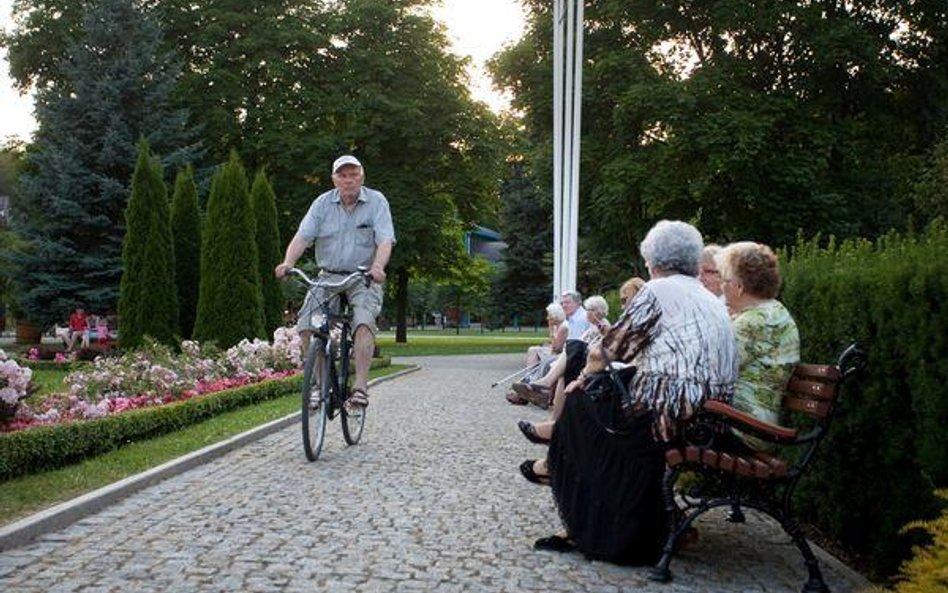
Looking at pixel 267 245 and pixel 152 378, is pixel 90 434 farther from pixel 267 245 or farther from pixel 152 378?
pixel 267 245

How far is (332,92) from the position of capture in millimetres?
34188

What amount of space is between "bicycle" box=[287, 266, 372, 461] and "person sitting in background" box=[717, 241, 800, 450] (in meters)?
3.40

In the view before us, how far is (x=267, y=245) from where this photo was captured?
74.7 feet

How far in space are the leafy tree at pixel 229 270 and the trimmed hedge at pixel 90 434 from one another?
834 centimetres

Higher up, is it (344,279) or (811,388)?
(344,279)

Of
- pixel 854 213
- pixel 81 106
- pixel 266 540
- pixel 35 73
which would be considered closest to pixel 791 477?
pixel 266 540

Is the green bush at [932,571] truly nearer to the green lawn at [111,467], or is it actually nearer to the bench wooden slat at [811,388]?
the bench wooden slat at [811,388]

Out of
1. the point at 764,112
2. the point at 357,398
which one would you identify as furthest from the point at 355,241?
the point at 764,112

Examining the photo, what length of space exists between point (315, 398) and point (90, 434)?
1612 millimetres

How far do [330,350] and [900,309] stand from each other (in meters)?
4.53

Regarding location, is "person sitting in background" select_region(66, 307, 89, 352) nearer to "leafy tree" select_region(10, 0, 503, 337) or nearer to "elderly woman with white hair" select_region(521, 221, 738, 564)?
"leafy tree" select_region(10, 0, 503, 337)

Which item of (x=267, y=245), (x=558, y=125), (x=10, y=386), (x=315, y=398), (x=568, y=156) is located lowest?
(x=315, y=398)

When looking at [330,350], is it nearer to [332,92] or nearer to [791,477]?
[791,477]

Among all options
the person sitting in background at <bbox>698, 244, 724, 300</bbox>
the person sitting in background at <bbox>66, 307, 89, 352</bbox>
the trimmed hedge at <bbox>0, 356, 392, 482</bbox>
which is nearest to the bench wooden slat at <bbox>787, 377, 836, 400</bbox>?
the person sitting in background at <bbox>698, 244, 724, 300</bbox>
